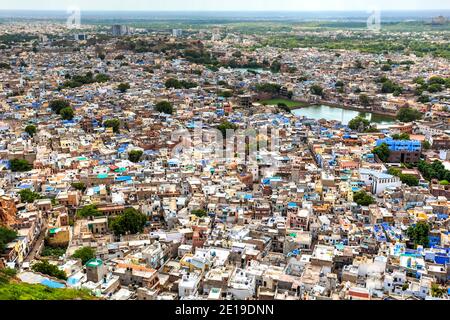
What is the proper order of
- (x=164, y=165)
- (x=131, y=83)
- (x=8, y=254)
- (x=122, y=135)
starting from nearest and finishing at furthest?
(x=8, y=254)
(x=164, y=165)
(x=122, y=135)
(x=131, y=83)

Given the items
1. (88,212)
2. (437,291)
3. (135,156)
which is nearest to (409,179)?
(437,291)

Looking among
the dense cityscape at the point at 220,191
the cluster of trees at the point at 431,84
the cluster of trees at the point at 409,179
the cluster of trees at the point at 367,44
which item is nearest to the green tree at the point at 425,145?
the dense cityscape at the point at 220,191

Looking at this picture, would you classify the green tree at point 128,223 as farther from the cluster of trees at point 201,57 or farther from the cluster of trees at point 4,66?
the cluster of trees at point 201,57

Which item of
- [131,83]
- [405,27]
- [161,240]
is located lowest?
[161,240]

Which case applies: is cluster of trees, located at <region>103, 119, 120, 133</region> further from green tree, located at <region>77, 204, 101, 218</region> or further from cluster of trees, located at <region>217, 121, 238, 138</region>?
green tree, located at <region>77, 204, 101, 218</region>

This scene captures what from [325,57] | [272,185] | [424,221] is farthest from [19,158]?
[325,57]

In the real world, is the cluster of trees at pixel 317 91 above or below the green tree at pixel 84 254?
above

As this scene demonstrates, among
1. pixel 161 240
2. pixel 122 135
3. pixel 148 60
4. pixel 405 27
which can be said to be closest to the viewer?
pixel 161 240

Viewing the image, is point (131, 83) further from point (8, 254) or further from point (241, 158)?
point (8, 254)
